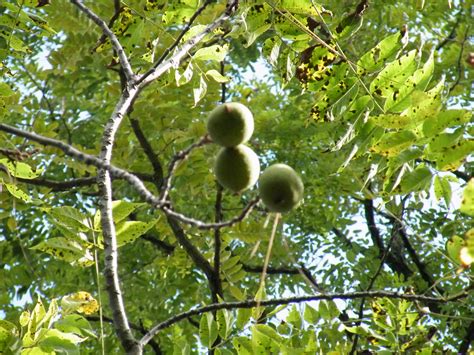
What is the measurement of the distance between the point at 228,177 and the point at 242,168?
6cm

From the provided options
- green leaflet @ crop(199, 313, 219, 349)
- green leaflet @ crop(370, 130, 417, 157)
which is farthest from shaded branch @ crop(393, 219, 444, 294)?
green leaflet @ crop(370, 130, 417, 157)

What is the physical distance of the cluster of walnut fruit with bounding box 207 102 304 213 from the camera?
1964 millimetres

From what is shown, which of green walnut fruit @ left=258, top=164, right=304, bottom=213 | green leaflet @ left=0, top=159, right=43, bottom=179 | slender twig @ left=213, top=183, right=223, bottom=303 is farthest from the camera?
slender twig @ left=213, top=183, right=223, bottom=303

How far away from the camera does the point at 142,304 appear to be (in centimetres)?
639

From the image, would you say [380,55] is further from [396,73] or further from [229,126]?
[229,126]

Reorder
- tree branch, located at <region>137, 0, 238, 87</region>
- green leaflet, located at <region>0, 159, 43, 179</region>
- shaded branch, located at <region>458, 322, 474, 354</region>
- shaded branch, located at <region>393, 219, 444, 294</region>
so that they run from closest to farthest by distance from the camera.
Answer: tree branch, located at <region>137, 0, 238, 87</region>, green leaflet, located at <region>0, 159, 43, 179</region>, shaded branch, located at <region>458, 322, 474, 354</region>, shaded branch, located at <region>393, 219, 444, 294</region>

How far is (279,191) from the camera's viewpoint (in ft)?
6.43

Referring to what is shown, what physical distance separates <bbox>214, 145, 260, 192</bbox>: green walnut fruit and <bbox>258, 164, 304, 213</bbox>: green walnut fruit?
0.05m

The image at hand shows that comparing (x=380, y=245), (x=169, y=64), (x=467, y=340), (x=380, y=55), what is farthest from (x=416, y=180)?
(x=380, y=245)

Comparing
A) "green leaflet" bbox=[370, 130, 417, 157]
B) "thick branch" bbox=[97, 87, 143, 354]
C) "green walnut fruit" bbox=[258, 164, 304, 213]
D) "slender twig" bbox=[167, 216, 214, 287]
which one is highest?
"slender twig" bbox=[167, 216, 214, 287]

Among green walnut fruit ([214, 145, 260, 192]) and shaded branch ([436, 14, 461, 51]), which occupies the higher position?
shaded branch ([436, 14, 461, 51])

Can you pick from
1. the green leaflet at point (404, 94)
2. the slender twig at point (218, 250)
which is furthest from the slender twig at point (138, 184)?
the slender twig at point (218, 250)

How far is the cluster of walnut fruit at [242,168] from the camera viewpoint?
196 centimetres

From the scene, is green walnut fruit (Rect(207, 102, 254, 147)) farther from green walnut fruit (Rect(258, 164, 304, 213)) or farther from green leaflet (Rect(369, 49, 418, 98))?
green leaflet (Rect(369, 49, 418, 98))
